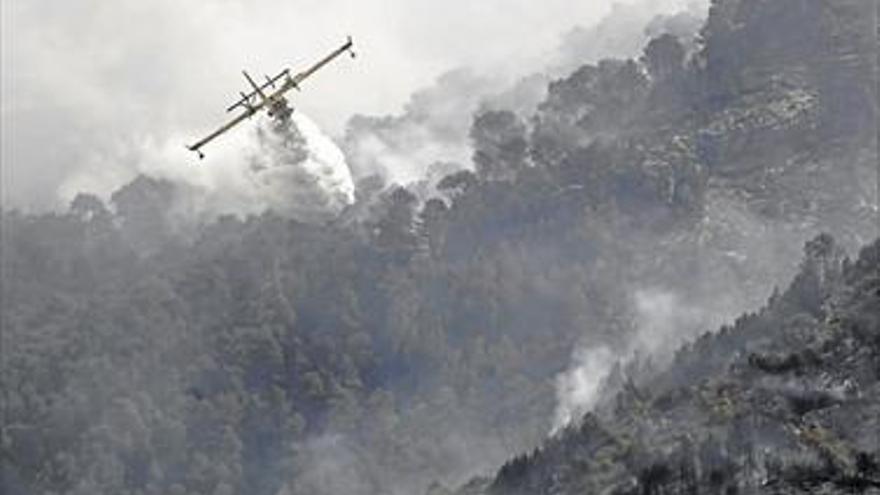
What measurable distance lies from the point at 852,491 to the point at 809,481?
8674 mm

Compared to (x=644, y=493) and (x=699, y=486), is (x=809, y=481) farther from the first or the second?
Answer: (x=644, y=493)

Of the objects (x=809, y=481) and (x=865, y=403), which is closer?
(x=809, y=481)

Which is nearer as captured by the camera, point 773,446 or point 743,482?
point 743,482

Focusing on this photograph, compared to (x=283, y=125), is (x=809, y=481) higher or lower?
lower

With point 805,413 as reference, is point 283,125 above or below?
above

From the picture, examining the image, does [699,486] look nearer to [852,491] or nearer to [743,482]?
[743,482]

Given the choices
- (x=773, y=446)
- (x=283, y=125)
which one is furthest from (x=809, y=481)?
(x=283, y=125)

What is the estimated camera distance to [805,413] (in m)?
197

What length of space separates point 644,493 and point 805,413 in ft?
66.2

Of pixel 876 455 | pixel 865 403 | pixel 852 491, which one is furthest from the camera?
pixel 865 403

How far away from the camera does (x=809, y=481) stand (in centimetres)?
17250

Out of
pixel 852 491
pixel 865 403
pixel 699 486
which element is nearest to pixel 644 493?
pixel 699 486

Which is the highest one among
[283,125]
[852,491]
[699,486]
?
[283,125]

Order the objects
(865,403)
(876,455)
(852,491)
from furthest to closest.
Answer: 1. (865,403)
2. (876,455)
3. (852,491)
